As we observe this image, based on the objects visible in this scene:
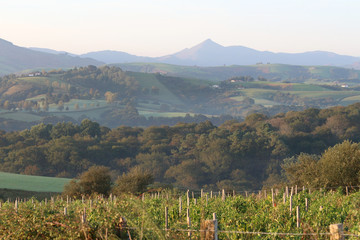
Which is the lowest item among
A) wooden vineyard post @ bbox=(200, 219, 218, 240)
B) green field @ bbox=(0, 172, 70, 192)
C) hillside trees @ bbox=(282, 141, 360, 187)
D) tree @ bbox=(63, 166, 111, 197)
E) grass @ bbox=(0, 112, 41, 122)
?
grass @ bbox=(0, 112, 41, 122)

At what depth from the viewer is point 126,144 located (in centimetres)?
9700

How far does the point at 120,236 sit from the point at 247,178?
7564 cm

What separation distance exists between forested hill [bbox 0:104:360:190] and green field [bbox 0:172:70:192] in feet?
77.4

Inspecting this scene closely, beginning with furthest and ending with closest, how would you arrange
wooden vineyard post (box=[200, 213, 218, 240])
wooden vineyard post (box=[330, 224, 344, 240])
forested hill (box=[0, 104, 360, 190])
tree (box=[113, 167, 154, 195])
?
forested hill (box=[0, 104, 360, 190]) → tree (box=[113, 167, 154, 195]) → wooden vineyard post (box=[200, 213, 218, 240]) → wooden vineyard post (box=[330, 224, 344, 240])

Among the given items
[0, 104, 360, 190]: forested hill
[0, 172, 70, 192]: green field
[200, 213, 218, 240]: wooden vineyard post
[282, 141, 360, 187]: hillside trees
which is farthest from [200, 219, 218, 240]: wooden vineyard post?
[0, 104, 360, 190]: forested hill

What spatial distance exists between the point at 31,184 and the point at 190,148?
150 feet

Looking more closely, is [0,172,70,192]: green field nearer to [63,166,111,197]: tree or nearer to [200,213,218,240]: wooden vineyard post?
[63,166,111,197]: tree

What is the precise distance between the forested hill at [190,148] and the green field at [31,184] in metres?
23.6

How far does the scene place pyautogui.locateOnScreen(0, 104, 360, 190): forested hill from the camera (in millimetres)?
84750

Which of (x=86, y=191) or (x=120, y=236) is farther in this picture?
(x=86, y=191)

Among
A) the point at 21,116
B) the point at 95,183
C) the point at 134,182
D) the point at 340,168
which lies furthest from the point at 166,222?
the point at 21,116

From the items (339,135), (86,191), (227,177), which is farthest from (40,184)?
(339,135)

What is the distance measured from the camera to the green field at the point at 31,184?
168ft

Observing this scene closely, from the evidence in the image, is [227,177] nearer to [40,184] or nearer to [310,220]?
[40,184]
